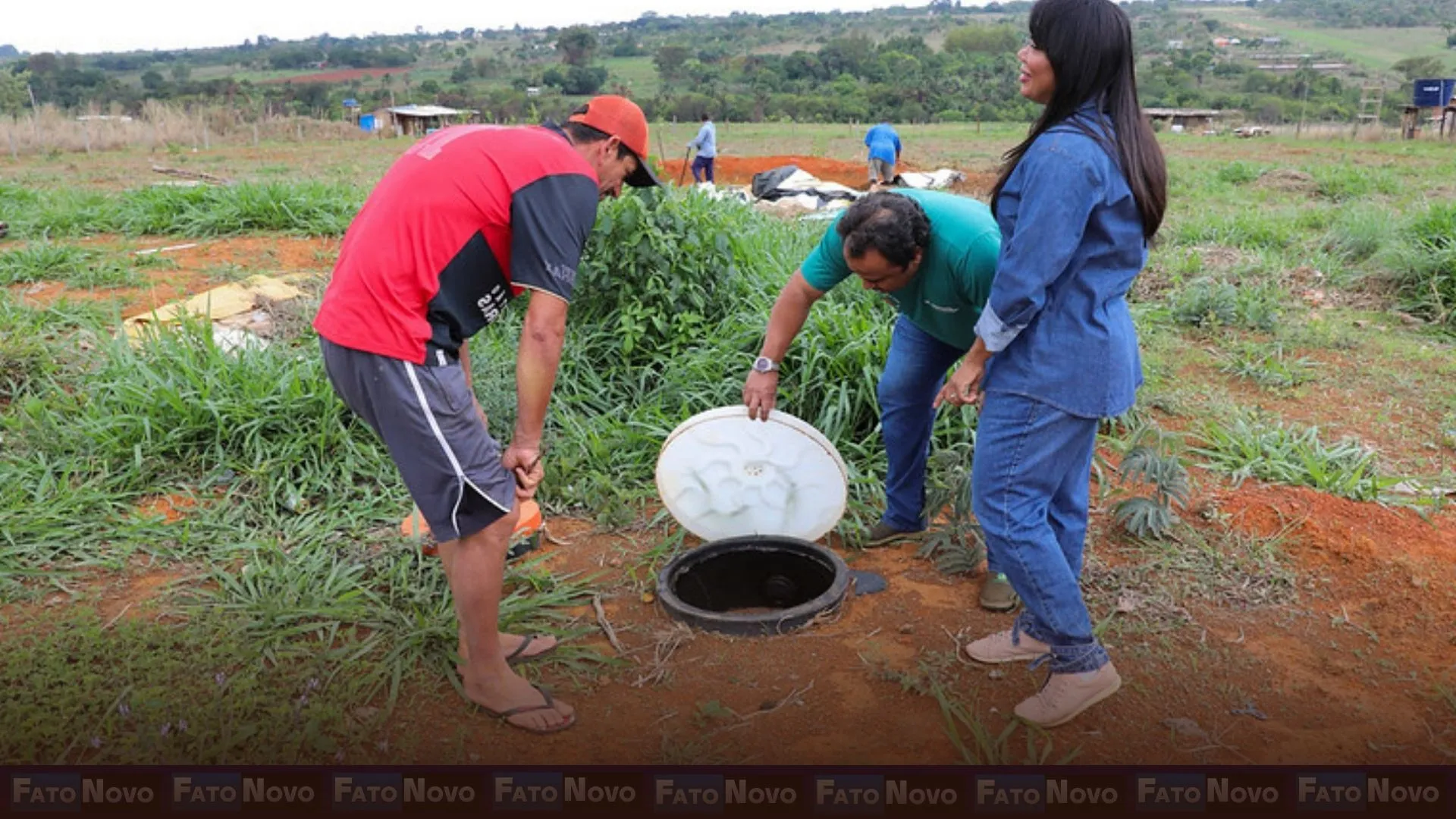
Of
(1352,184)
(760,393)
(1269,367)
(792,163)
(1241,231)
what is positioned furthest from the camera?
(792,163)

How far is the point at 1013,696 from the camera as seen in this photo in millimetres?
2561

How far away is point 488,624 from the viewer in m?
2.38

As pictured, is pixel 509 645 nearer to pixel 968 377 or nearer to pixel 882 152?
pixel 968 377

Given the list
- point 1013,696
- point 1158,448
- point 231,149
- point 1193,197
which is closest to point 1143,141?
point 1013,696

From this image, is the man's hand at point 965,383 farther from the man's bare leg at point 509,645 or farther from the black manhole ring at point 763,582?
the man's bare leg at point 509,645

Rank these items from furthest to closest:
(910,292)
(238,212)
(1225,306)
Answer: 1. (238,212)
2. (1225,306)
3. (910,292)

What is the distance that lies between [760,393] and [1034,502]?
971 millimetres

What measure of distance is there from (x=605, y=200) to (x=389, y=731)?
3.00m

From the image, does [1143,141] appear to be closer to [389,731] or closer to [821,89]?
[389,731]

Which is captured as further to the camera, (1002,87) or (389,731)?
(1002,87)

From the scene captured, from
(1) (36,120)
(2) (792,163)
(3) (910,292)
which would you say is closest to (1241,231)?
(3) (910,292)

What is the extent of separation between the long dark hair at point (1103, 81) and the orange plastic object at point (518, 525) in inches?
82.2

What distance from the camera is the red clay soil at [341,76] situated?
51.8 meters

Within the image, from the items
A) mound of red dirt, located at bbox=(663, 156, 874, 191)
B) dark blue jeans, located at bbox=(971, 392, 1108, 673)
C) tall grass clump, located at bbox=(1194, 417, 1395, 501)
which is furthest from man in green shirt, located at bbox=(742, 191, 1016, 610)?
mound of red dirt, located at bbox=(663, 156, 874, 191)
